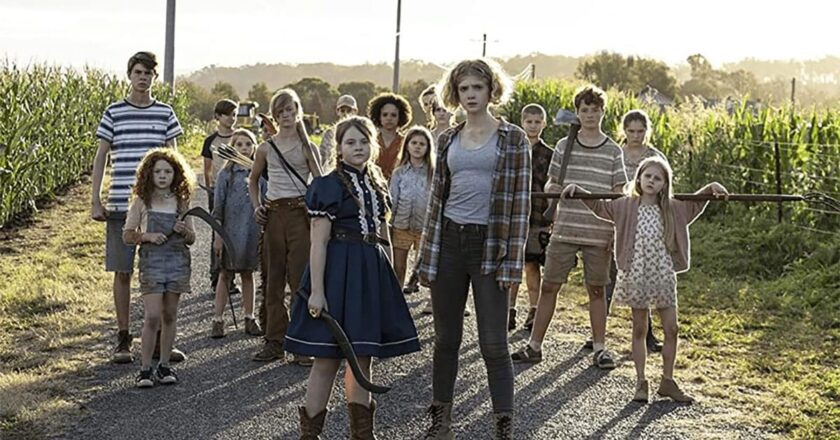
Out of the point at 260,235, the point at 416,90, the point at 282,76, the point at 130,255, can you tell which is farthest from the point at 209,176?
the point at 282,76

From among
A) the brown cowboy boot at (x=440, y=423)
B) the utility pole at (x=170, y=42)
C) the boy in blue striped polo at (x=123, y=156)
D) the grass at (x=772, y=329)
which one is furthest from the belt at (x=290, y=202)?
the utility pole at (x=170, y=42)

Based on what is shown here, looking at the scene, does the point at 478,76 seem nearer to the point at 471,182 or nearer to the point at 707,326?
the point at 471,182

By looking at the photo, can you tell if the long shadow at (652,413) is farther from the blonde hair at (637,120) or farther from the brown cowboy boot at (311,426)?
the blonde hair at (637,120)

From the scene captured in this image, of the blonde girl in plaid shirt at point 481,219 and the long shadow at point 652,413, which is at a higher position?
the blonde girl in plaid shirt at point 481,219

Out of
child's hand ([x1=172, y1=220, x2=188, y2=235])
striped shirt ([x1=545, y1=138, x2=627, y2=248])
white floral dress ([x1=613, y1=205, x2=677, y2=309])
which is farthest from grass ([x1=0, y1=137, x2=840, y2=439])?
child's hand ([x1=172, y1=220, x2=188, y2=235])

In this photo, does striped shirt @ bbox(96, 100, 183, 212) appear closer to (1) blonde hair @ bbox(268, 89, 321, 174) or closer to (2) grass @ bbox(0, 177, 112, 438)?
(1) blonde hair @ bbox(268, 89, 321, 174)

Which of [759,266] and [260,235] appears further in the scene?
[759,266]

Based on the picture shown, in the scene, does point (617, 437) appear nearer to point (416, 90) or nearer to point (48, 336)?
point (48, 336)

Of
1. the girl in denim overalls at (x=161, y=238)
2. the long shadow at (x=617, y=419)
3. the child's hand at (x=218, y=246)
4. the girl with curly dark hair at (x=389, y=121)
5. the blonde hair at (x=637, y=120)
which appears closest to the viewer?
the long shadow at (x=617, y=419)

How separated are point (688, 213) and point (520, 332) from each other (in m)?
2.46

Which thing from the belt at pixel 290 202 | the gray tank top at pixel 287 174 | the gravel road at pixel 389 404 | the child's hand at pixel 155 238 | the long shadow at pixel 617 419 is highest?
the gray tank top at pixel 287 174

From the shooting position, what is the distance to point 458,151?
582 centimetres

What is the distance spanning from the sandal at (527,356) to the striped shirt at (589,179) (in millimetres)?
753

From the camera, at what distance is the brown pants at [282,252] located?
804 cm
